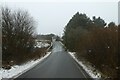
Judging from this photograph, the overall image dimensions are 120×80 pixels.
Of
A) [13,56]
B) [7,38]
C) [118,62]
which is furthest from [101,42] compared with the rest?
[7,38]

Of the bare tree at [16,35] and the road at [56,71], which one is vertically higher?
the bare tree at [16,35]

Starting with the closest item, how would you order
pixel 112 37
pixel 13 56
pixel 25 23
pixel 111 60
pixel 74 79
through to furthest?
pixel 74 79 → pixel 111 60 → pixel 112 37 → pixel 13 56 → pixel 25 23

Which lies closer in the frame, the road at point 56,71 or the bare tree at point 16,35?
the road at point 56,71

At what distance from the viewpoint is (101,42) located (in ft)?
81.4

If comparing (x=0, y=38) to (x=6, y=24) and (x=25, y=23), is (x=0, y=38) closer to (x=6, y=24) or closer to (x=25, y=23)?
(x=6, y=24)

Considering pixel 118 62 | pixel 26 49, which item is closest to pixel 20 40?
pixel 26 49

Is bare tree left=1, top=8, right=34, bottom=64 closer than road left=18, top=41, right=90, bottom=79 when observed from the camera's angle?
No

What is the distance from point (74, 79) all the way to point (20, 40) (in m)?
25.3

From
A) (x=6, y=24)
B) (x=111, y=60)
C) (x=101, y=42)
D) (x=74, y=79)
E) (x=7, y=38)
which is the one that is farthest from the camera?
(x=6, y=24)

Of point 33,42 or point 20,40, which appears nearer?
point 20,40

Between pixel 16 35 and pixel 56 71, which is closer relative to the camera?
pixel 56 71

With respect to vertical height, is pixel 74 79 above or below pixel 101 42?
below

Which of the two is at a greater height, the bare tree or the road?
the bare tree

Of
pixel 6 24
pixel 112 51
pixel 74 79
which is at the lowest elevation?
pixel 74 79
